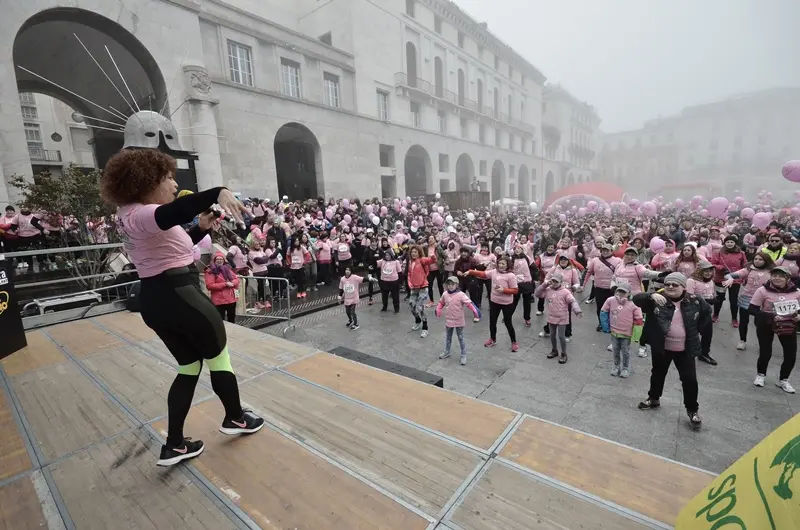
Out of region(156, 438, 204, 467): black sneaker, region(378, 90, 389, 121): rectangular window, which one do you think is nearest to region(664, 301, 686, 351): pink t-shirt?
region(156, 438, 204, 467): black sneaker

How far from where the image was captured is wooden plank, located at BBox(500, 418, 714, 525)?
2082 millimetres

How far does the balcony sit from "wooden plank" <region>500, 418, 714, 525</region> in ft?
143

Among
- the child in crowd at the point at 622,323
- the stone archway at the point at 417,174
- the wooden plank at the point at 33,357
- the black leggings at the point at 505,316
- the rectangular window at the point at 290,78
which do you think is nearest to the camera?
the wooden plank at the point at 33,357

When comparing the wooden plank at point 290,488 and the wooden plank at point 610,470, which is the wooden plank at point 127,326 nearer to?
the wooden plank at point 290,488

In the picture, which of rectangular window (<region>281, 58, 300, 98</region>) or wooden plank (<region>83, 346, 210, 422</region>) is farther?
rectangular window (<region>281, 58, 300, 98</region>)

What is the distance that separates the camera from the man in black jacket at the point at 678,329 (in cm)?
436

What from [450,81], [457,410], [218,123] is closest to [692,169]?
[450,81]

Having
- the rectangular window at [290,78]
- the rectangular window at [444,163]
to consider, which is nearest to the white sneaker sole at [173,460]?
the rectangular window at [290,78]

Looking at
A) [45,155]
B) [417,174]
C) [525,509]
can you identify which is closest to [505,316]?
[525,509]

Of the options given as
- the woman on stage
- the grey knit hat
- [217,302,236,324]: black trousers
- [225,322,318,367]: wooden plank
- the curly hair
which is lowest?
[217,302,236,324]: black trousers

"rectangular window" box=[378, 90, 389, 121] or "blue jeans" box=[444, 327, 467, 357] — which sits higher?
"rectangular window" box=[378, 90, 389, 121]

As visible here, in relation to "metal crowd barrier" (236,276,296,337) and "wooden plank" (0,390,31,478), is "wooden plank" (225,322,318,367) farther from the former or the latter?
"metal crowd barrier" (236,276,296,337)

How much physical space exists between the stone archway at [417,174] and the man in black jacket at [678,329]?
30160 mm

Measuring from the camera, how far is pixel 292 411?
10.1ft
